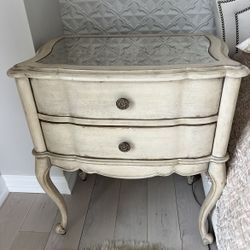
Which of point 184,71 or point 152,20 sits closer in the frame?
point 184,71

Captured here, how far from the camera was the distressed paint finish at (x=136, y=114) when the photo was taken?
79cm

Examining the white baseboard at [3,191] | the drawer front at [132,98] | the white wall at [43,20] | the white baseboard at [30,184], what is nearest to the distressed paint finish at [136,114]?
the drawer front at [132,98]

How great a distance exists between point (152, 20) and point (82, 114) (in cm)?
64

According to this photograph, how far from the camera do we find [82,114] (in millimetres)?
871

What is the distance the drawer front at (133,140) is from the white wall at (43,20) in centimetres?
39

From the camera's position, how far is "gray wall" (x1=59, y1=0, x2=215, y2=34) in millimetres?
1242

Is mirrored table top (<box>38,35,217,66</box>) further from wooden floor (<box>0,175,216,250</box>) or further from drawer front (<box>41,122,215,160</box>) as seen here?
wooden floor (<box>0,175,216,250</box>)

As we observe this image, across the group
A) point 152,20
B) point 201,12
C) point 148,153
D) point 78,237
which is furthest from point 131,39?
point 78,237

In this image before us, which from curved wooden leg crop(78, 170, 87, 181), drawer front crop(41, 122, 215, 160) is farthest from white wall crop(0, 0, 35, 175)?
drawer front crop(41, 122, 215, 160)

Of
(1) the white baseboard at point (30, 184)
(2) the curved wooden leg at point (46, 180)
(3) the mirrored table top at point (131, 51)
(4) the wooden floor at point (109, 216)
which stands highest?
(3) the mirrored table top at point (131, 51)

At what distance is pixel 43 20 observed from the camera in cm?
115

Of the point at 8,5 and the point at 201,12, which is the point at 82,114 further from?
the point at 201,12

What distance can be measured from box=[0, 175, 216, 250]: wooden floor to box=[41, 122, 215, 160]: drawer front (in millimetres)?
476

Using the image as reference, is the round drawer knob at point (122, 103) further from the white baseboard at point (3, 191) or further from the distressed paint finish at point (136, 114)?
the white baseboard at point (3, 191)
